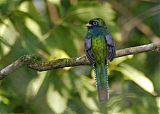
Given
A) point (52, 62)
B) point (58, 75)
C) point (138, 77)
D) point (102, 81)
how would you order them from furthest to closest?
point (58, 75)
point (138, 77)
point (102, 81)
point (52, 62)

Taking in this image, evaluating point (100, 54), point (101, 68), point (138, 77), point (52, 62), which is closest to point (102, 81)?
point (101, 68)

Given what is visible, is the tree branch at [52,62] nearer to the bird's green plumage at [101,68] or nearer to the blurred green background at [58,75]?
the bird's green plumage at [101,68]

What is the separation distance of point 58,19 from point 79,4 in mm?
399

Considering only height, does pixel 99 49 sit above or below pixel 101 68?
above

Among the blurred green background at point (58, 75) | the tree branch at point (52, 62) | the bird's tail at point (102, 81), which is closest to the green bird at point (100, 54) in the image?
the bird's tail at point (102, 81)

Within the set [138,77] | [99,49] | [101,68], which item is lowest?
[138,77]

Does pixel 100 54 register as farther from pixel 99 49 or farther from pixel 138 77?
pixel 138 77

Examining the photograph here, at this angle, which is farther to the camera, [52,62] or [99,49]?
[99,49]

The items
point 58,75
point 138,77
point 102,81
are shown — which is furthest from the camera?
point 58,75

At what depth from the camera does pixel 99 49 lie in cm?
491

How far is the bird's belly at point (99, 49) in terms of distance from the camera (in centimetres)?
486

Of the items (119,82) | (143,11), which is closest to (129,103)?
(119,82)

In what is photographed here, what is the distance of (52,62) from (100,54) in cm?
37

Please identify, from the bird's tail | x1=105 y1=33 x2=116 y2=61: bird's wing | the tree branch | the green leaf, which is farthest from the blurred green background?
the tree branch
